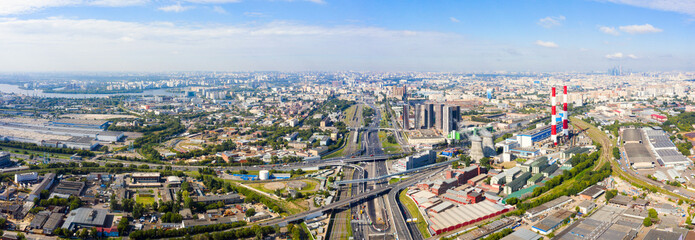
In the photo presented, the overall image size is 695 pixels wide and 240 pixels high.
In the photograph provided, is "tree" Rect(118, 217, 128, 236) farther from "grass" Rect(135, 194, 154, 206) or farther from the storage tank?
the storage tank

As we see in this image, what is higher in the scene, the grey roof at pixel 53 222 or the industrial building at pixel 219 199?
the grey roof at pixel 53 222

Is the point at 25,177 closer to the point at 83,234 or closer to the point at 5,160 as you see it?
the point at 5,160

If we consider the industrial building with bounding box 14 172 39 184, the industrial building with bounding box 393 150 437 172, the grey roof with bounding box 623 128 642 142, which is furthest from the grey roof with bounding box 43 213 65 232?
the grey roof with bounding box 623 128 642 142

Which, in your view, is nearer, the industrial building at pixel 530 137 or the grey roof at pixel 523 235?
the grey roof at pixel 523 235

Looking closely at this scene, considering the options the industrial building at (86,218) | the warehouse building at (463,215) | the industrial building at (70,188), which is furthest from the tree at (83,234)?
the warehouse building at (463,215)

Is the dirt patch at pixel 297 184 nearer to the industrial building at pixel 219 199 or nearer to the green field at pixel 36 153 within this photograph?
the industrial building at pixel 219 199

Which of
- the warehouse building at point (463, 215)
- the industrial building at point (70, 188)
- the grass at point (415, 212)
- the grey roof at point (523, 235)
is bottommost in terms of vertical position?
the grass at point (415, 212)
